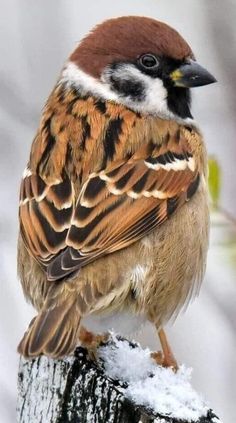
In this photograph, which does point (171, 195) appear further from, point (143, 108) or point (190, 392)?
point (190, 392)

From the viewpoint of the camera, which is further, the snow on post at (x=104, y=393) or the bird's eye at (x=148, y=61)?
the bird's eye at (x=148, y=61)

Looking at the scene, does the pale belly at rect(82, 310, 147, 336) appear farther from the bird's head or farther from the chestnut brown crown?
the chestnut brown crown

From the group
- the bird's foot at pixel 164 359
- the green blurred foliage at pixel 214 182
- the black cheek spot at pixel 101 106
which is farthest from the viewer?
the black cheek spot at pixel 101 106

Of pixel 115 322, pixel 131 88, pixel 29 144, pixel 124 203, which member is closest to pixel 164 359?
pixel 115 322

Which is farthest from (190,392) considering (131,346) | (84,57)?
(84,57)

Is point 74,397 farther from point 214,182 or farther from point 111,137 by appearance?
point 111,137

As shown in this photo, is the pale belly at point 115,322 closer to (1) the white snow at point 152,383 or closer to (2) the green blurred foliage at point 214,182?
(1) the white snow at point 152,383

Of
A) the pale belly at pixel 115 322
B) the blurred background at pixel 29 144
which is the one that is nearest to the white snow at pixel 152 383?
the pale belly at pixel 115 322
